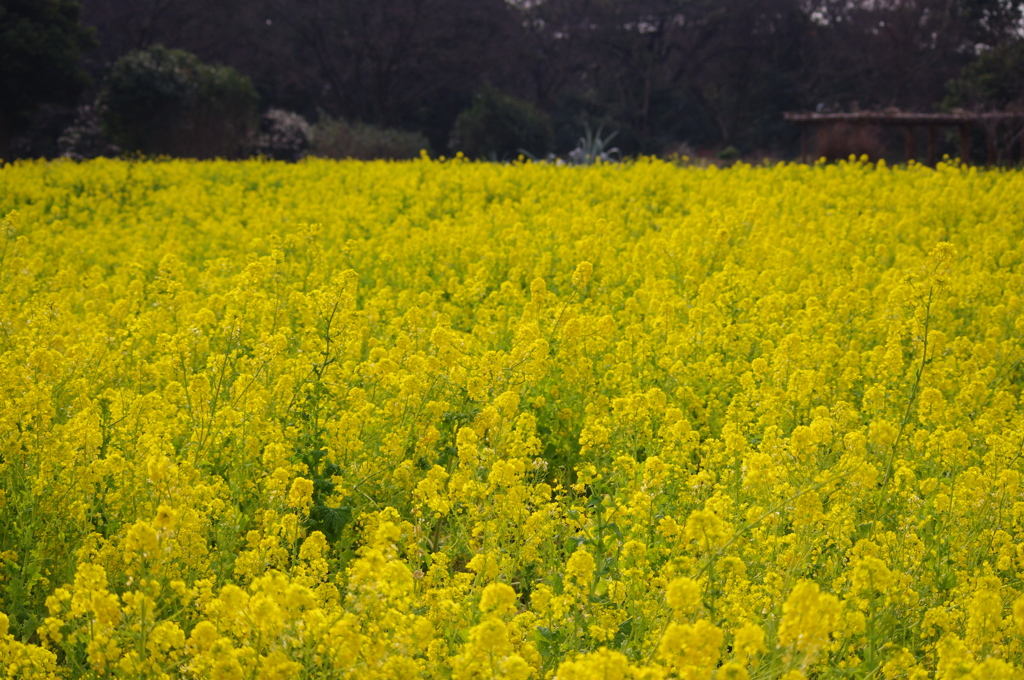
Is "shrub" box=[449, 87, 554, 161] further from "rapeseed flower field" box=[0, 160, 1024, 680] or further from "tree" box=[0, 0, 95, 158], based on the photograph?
"rapeseed flower field" box=[0, 160, 1024, 680]

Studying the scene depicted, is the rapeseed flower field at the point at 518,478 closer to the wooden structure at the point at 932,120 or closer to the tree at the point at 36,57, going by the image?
the wooden structure at the point at 932,120

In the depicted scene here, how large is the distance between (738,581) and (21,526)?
2775 millimetres

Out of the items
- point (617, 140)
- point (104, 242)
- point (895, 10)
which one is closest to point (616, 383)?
point (104, 242)

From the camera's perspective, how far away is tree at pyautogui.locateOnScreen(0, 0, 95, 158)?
85.9 feet

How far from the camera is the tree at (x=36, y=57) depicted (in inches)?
1030

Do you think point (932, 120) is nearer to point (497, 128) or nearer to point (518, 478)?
point (497, 128)

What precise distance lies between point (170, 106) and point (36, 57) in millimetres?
3857

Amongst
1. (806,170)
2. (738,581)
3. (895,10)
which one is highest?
(895,10)

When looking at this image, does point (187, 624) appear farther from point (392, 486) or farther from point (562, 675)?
point (562, 675)

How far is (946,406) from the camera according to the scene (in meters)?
4.76

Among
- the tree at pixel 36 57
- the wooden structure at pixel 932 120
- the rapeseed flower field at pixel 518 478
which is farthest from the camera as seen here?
the tree at pixel 36 57

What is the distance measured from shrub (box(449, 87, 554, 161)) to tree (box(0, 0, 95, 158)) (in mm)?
12758

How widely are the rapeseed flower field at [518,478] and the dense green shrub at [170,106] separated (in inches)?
796

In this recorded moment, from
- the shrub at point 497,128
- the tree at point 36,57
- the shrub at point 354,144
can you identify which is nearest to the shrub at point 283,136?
the shrub at point 354,144
